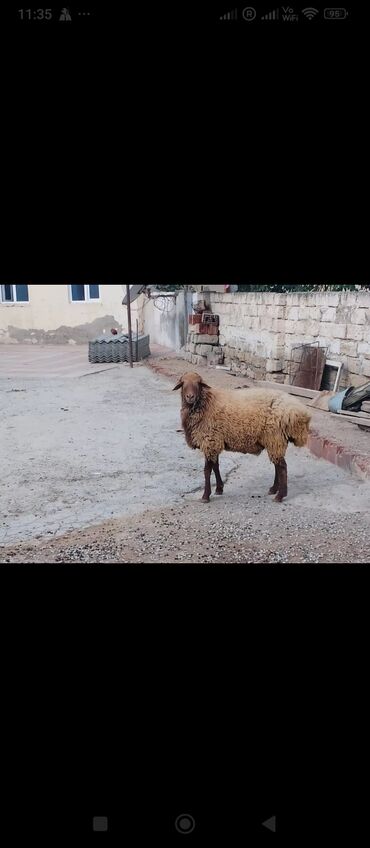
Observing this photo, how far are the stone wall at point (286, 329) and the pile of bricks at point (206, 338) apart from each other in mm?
111

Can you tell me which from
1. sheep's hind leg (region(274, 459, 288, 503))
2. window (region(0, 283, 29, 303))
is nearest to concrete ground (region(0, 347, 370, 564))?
sheep's hind leg (region(274, 459, 288, 503))

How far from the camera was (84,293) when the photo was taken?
10195 mm

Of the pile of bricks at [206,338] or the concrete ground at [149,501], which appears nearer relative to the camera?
the concrete ground at [149,501]

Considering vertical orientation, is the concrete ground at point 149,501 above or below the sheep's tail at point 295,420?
below

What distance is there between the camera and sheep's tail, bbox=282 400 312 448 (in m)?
3.38

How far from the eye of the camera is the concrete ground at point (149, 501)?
9.51ft
